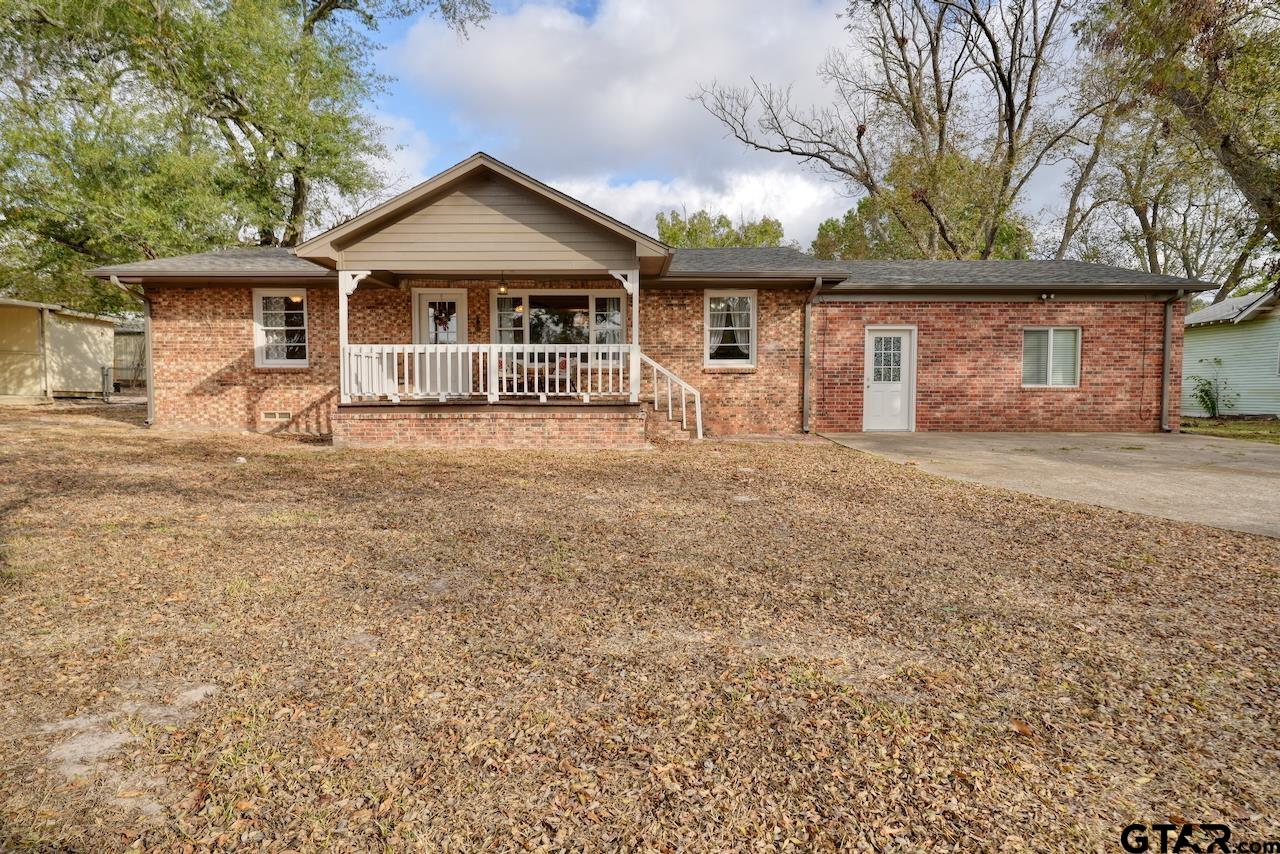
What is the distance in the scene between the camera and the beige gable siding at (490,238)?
33.2ft

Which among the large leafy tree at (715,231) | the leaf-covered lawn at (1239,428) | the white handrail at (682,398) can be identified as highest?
the large leafy tree at (715,231)

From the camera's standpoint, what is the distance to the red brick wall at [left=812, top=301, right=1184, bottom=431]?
12.6 metres

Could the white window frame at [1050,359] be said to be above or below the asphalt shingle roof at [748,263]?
below

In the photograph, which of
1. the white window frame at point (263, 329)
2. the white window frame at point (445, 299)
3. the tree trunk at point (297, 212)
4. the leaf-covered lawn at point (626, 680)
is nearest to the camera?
the leaf-covered lawn at point (626, 680)

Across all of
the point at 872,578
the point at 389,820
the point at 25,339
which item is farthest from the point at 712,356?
the point at 25,339

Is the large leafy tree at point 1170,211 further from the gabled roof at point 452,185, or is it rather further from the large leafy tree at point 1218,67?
the gabled roof at point 452,185

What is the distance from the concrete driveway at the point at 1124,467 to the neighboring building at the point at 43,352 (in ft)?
75.2

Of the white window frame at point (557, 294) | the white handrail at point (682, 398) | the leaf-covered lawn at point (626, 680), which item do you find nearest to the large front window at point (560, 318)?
the white window frame at point (557, 294)

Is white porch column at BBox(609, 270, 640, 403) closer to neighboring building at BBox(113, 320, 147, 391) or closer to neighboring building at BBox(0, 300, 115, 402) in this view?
neighboring building at BBox(0, 300, 115, 402)

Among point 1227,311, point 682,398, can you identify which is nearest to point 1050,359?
point 682,398

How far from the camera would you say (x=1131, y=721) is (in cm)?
238

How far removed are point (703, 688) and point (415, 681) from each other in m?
1.18

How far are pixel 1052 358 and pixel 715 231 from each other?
103 ft

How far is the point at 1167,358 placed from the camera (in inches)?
495
